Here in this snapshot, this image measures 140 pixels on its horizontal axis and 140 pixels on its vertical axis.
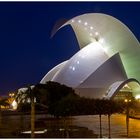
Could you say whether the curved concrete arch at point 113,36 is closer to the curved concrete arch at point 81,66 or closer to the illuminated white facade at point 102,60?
the illuminated white facade at point 102,60

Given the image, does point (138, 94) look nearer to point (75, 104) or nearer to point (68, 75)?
point (68, 75)

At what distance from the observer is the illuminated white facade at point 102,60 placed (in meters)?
33.7

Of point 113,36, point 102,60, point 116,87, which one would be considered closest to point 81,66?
point 102,60

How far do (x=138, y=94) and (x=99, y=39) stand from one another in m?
6.30

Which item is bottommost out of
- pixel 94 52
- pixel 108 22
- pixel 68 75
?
pixel 68 75

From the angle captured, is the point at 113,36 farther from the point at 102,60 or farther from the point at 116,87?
the point at 116,87

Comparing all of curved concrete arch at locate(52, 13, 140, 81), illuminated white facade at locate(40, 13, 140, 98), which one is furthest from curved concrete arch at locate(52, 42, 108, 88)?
curved concrete arch at locate(52, 13, 140, 81)

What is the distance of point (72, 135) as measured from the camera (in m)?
14.8

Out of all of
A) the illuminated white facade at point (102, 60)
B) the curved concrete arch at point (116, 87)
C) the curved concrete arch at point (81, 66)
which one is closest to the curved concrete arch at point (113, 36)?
the illuminated white facade at point (102, 60)

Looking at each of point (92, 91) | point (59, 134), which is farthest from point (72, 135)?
point (92, 91)

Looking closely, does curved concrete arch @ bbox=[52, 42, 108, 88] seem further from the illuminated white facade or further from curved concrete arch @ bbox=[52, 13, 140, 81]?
curved concrete arch @ bbox=[52, 13, 140, 81]

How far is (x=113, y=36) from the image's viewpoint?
35.5 m

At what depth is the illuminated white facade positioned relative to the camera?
33656mm

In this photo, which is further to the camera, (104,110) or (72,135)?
(104,110)
